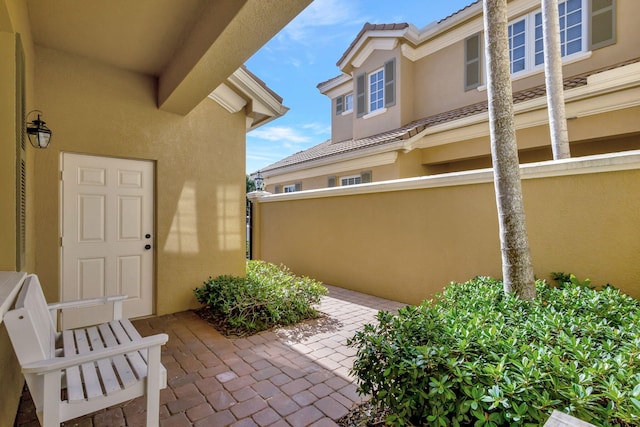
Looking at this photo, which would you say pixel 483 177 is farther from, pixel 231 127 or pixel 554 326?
pixel 231 127

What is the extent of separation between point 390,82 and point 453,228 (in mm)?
6127

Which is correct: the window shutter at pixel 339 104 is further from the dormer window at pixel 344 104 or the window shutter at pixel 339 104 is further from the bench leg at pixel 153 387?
the bench leg at pixel 153 387

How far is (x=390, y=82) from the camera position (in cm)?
917

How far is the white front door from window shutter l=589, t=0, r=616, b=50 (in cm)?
891

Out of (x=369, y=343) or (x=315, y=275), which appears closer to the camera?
(x=369, y=343)

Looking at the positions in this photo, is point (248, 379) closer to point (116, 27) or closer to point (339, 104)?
point (116, 27)

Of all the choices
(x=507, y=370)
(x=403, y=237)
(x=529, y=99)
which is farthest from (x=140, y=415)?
(x=529, y=99)

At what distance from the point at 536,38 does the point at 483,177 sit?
5117 millimetres

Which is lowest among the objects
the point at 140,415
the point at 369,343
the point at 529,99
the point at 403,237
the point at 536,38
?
the point at 140,415

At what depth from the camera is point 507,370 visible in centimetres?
171

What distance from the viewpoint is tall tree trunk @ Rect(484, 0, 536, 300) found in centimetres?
303

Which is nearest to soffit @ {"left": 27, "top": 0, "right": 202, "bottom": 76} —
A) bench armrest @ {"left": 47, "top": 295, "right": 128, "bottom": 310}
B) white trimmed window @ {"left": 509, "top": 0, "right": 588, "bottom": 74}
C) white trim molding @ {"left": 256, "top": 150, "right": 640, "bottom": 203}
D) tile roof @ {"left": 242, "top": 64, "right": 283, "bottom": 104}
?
tile roof @ {"left": 242, "top": 64, "right": 283, "bottom": 104}

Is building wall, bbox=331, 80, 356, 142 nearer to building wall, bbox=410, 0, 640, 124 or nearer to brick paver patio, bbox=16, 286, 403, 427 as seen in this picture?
building wall, bbox=410, 0, 640, 124

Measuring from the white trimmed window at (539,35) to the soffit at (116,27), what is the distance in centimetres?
732
